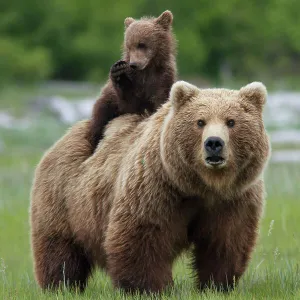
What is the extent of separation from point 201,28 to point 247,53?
2936 millimetres

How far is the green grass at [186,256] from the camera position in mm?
6918

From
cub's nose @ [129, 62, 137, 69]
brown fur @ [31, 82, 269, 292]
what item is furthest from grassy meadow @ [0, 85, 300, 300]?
cub's nose @ [129, 62, 137, 69]

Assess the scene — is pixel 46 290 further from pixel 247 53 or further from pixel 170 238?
pixel 247 53

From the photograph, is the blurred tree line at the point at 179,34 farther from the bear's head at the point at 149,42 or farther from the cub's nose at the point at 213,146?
the cub's nose at the point at 213,146

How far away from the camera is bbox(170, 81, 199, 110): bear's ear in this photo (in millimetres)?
6504

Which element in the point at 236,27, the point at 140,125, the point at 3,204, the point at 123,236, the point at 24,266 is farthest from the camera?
the point at 236,27

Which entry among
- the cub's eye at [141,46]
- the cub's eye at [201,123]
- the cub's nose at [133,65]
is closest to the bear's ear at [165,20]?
the cub's eye at [141,46]

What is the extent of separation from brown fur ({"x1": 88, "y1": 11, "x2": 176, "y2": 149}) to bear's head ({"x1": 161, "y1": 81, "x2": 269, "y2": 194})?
1.12 metres

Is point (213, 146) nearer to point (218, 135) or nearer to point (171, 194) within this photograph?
point (218, 135)

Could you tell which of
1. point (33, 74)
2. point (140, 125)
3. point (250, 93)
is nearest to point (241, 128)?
point (250, 93)

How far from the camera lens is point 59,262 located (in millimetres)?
7770

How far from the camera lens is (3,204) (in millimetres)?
14852

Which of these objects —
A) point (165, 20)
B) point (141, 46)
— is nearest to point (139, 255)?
point (141, 46)

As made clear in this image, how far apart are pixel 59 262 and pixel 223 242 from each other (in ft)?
5.24
